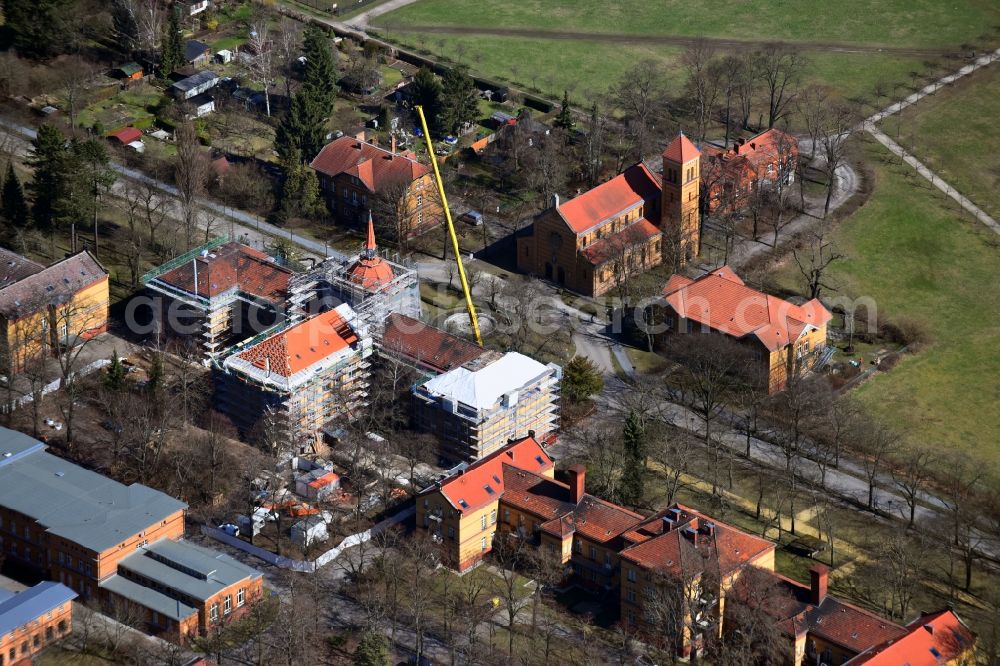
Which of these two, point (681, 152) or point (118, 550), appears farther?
point (681, 152)

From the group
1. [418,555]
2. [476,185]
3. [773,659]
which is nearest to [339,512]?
[418,555]

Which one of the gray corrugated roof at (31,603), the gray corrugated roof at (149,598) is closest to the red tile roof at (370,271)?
the gray corrugated roof at (149,598)

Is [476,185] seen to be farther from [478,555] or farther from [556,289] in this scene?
[478,555]

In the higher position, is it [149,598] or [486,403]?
[486,403]

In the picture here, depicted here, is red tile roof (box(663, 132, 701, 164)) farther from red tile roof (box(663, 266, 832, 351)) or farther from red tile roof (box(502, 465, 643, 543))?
red tile roof (box(502, 465, 643, 543))

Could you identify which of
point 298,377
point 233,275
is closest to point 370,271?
point 233,275

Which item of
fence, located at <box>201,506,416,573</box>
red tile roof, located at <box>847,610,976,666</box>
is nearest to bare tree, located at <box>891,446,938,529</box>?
red tile roof, located at <box>847,610,976,666</box>

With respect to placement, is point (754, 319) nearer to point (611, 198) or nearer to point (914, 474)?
point (611, 198)
